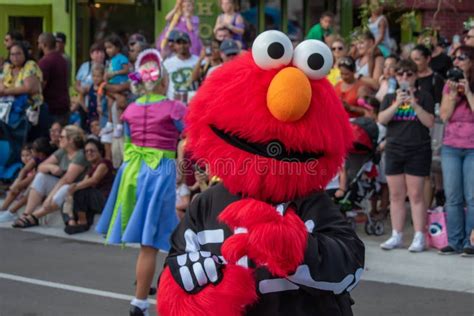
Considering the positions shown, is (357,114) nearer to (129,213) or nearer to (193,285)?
(129,213)

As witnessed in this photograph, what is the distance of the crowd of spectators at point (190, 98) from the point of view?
8.85 metres

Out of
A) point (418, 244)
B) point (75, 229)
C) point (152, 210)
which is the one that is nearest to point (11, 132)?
point (75, 229)

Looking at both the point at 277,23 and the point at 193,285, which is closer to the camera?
the point at 193,285

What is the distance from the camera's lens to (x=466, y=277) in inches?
319

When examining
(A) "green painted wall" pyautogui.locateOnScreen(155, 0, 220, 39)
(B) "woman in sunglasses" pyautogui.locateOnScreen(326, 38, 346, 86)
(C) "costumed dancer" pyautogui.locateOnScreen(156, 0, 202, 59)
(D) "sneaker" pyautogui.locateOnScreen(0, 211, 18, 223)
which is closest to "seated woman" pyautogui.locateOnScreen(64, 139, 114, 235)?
(D) "sneaker" pyautogui.locateOnScreen(0, 211, 18, 223)

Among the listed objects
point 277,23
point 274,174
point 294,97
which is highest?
point 277,23

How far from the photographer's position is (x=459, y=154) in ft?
28.9

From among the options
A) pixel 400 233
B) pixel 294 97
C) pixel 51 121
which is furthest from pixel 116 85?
pixel 294 97

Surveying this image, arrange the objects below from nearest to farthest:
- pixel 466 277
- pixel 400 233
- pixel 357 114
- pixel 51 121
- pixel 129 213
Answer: pixel 129 213 → pixel 466 277 → pixel 400 233 → pixel 357 114 → pixel 51 121

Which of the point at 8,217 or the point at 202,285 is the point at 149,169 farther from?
the point at 8,217

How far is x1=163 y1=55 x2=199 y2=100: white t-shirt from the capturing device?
11.7 meters

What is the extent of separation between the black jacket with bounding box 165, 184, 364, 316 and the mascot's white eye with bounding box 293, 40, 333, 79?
1.54 feet

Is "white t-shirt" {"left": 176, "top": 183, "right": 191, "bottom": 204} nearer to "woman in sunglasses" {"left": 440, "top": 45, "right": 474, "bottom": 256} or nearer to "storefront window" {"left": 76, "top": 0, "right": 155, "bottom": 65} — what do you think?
"woman in sunglasses" {"left": 440, "top": 45, "right": 474, "bottom": 256}

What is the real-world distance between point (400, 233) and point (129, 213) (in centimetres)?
334
